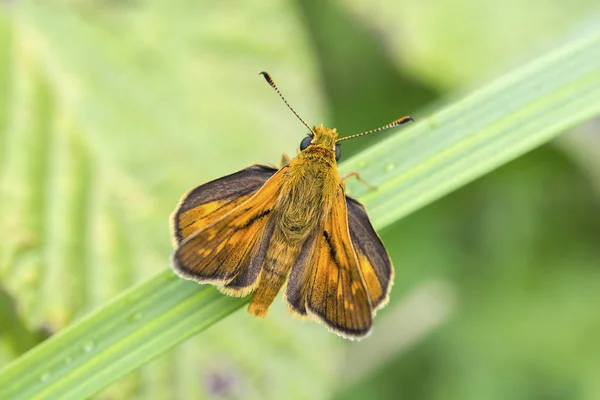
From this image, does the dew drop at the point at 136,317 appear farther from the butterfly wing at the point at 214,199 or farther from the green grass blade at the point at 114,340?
the butterfly wing at the point at 214,199

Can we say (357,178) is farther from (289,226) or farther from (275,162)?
(275,162)

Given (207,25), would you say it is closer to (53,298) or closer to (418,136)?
(418,136)

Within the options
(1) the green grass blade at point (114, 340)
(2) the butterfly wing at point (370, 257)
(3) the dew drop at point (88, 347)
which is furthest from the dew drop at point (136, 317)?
(2) the butterfly wing at point (370, 257)

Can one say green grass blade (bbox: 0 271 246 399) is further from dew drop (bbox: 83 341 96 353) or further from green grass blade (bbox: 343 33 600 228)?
green grass blade (bbox: 343 33 600 228)

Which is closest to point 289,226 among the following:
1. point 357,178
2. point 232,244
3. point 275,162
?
point 232,244

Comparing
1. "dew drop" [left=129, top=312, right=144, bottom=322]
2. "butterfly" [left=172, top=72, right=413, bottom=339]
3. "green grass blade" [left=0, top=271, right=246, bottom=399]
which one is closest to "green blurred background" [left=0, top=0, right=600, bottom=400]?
"green grass blade" [left=0, top=271, right=246, bottom=399]
